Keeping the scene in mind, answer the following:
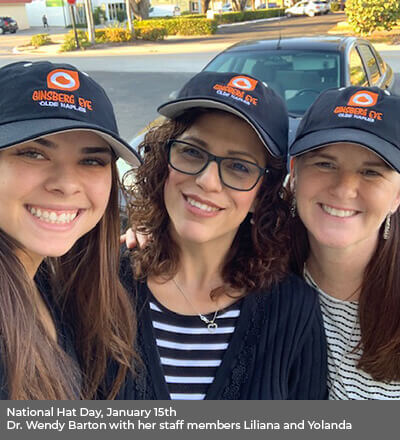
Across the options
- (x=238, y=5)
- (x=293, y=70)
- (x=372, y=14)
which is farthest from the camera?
(x=238, y=5)

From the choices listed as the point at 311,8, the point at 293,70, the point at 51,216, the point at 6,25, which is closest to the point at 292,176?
the point at 51,216

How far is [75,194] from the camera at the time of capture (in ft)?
4.50

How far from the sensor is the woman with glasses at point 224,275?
1570mm

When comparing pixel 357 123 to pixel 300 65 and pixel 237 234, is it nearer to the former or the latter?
pixel 237 234

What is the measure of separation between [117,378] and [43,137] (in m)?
0.87

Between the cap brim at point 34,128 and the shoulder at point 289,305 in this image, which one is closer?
the cap brim at point 34,128

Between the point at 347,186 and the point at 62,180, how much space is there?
95 centimetres

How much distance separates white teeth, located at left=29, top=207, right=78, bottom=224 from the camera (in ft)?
4.34

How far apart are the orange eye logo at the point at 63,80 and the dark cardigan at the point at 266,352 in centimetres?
80

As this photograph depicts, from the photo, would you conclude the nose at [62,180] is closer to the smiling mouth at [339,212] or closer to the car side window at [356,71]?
the smiling mouth at [339,212]

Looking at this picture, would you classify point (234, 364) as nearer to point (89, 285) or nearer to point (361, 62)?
point (89, 285)

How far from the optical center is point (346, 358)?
174 cm

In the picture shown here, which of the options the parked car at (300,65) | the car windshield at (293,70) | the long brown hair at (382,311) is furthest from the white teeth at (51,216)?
the car windshield at (293,70)

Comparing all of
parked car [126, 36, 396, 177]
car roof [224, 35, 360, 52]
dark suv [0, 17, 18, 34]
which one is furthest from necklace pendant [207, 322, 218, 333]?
dark suv [0, 17, 18, 34]
